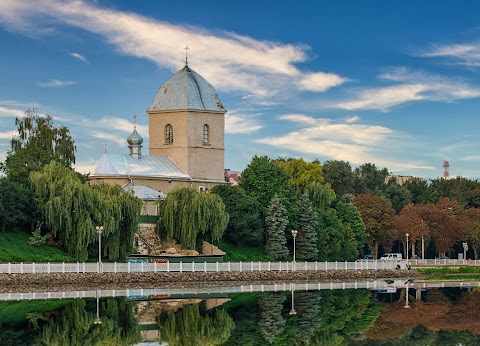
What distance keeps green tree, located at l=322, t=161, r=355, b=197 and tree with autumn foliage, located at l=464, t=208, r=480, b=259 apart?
40.7 feet

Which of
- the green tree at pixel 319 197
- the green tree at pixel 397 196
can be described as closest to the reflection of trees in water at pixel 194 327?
the green tree at pixel 319 197

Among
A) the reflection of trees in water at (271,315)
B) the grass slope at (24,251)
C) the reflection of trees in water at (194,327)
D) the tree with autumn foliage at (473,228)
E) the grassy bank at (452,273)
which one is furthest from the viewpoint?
the tree with autumn foliage at (473,228)

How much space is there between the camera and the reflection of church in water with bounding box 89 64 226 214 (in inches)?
2640

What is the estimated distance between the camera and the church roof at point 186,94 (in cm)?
6850

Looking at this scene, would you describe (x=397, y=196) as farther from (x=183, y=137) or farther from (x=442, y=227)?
(x=183, y=137)

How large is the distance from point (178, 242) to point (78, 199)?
898 centimetres

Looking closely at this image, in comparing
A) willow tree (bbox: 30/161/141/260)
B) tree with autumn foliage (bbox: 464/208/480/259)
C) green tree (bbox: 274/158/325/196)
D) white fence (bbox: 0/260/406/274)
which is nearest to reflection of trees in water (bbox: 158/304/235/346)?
white fence (bbox: 0/260/406/274)

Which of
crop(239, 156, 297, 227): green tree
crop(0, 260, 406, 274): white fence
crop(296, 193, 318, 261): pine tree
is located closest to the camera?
crop(0, 260, 406, 274): white fence

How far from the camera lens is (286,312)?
35.2 meters

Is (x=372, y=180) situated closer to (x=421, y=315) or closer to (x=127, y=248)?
(x=127, y=248)

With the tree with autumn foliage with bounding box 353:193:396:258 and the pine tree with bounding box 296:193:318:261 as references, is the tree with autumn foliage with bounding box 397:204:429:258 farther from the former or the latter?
the pine tree with bounding box 296:193:318:261

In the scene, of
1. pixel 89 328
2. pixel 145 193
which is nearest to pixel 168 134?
pixel 145 193

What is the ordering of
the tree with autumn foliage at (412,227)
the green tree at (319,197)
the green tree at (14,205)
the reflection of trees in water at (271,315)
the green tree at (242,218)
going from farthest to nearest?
the tree with autumn foliage at (412,227), the green tree at (319,197), the green tree at (242,218), the green tree at (14,205), the reflection of trees in water at (271,315)

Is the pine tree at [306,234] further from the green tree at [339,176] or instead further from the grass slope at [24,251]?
the green tree at [339,176]
